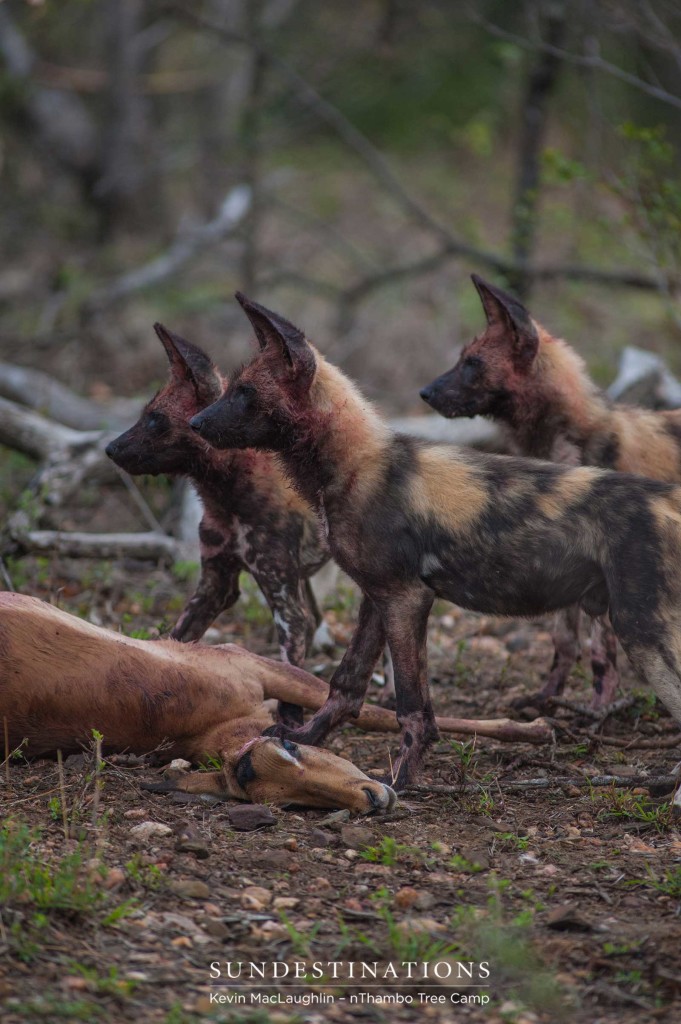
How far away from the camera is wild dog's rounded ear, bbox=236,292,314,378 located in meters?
5.33

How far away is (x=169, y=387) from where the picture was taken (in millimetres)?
6297

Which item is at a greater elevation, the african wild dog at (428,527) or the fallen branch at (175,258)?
the fallen branch at (175,258)

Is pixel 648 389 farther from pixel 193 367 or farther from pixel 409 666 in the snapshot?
pixel 409 666

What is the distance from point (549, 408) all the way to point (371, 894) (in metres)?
3.08

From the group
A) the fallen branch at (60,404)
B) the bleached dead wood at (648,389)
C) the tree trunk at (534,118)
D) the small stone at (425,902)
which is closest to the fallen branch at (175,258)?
the fallen branch at (60,404)

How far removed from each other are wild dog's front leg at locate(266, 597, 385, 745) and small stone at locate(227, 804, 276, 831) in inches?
26.5

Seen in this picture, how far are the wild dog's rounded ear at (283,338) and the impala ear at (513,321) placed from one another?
1.31 meters

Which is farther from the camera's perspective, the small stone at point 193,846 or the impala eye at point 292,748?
the impala eye at point 292,748

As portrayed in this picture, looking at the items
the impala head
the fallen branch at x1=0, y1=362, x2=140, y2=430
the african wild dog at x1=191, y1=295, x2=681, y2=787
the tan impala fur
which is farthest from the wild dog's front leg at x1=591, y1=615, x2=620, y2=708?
the fallen branch at x1=0, y1=362, x2=140, y2=430

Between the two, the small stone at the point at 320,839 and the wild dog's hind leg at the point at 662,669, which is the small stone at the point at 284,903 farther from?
the wild dog's hind leg at the point at 662,669

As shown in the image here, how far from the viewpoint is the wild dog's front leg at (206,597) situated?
6.35 meters

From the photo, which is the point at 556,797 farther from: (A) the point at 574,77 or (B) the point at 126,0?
(B) the point at 126,0

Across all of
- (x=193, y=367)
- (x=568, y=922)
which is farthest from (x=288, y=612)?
(x=568, y=922)

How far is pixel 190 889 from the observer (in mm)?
4059
